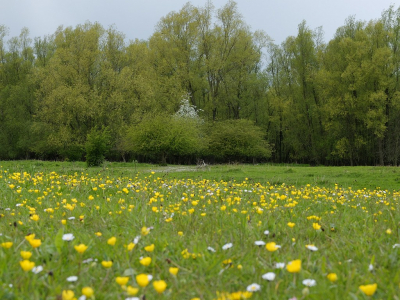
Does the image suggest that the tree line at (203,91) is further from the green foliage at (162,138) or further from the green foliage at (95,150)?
the green foliage at (95,150)

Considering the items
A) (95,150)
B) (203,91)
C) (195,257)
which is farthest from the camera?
(203,91)

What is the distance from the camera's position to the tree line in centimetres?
3706

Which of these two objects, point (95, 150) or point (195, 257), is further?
point (95, 150)

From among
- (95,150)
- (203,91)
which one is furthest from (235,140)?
(95,150)

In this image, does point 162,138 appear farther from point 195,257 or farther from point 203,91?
point 195,257

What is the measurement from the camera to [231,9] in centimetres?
4503

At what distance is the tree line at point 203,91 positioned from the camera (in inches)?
1459

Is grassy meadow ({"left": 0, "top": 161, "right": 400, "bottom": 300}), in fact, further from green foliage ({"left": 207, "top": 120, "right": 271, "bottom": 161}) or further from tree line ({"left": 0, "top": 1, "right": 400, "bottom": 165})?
green foliage ({"left": 207, "top": 120, "right": 271, "bottom": 161})

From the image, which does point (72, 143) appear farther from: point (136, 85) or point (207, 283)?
point (207, 283)

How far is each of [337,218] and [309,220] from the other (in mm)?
468

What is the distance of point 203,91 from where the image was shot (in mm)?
53344

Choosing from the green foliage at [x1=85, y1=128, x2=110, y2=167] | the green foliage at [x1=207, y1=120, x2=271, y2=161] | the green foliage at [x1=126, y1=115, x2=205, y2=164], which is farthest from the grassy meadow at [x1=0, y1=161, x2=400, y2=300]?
the green foliage at [x1=207, y1=120, x2=271, y2=161]

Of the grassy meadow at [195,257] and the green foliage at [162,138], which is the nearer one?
the grassy meadow at [195,257]

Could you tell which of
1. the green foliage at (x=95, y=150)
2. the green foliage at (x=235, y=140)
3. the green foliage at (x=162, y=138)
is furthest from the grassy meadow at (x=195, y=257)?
the green foliage at (x=235, y=140)
